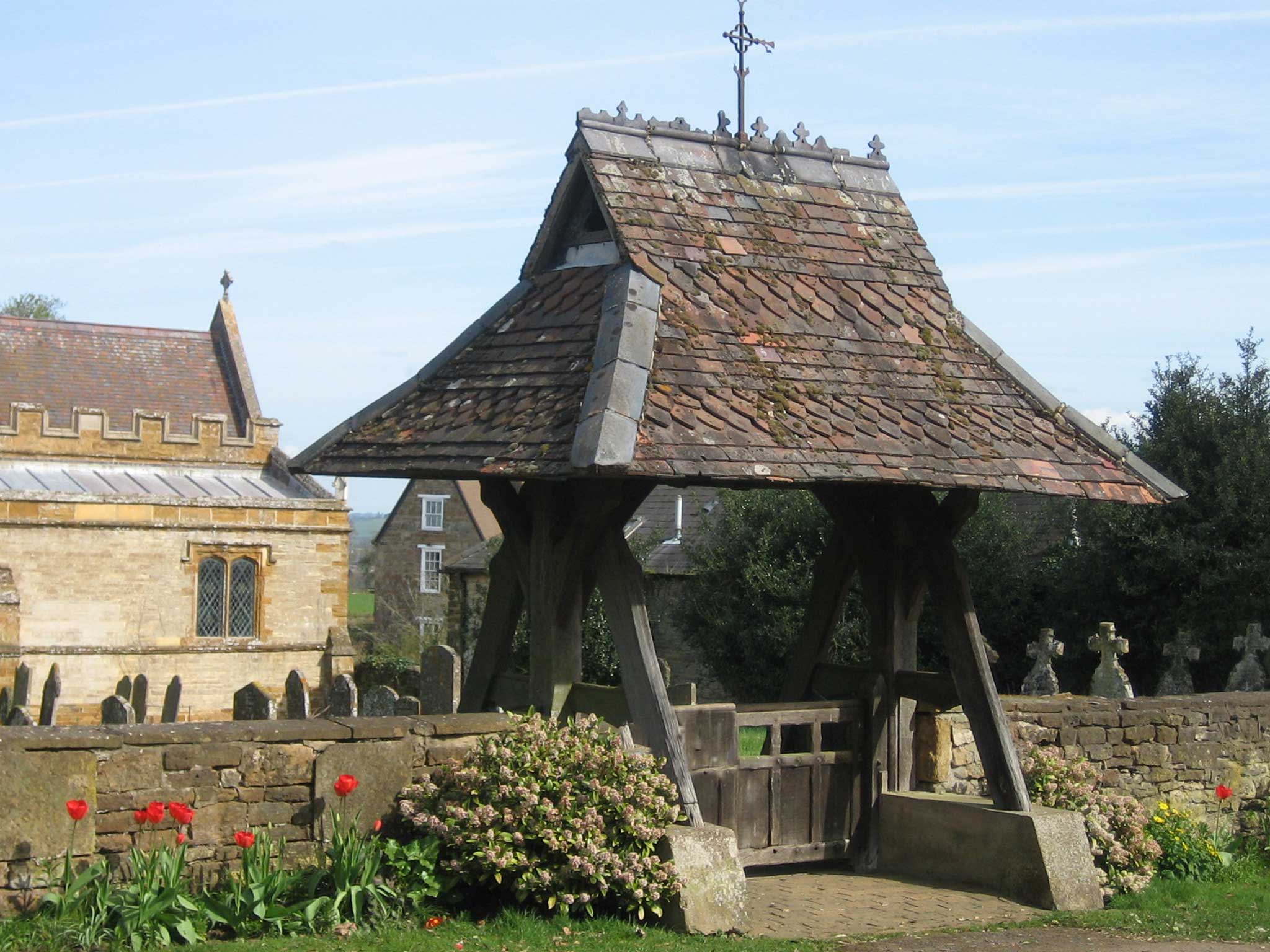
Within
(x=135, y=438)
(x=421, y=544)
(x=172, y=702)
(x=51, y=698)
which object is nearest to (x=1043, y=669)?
(x=172, y=702)

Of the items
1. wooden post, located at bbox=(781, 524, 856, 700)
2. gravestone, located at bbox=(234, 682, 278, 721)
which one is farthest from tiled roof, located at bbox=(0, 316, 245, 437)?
wooden post, located at bbox=(781, 524, 856, 700)

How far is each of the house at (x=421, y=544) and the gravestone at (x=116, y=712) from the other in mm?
27493

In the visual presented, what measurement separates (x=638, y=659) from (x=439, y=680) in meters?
4.51

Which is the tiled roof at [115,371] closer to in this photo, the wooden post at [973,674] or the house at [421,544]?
the house at [421,544]

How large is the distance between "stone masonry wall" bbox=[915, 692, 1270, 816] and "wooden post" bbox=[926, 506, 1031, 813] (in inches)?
38.2

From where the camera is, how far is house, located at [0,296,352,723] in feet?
97.2

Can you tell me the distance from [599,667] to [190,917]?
17.2 m

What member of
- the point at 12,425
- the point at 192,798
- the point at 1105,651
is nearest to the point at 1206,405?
the point at 1105,651

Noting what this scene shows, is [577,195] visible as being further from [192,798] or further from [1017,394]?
[192,798]

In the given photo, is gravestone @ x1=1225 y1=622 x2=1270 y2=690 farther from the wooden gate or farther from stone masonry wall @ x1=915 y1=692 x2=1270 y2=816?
the wooden gate

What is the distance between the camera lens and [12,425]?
31.5 m

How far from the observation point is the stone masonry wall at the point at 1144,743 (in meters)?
9.95

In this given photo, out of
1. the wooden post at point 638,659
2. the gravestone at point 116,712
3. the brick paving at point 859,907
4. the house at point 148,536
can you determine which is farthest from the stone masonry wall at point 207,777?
the house at point 148,536

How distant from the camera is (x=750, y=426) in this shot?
7.93m
